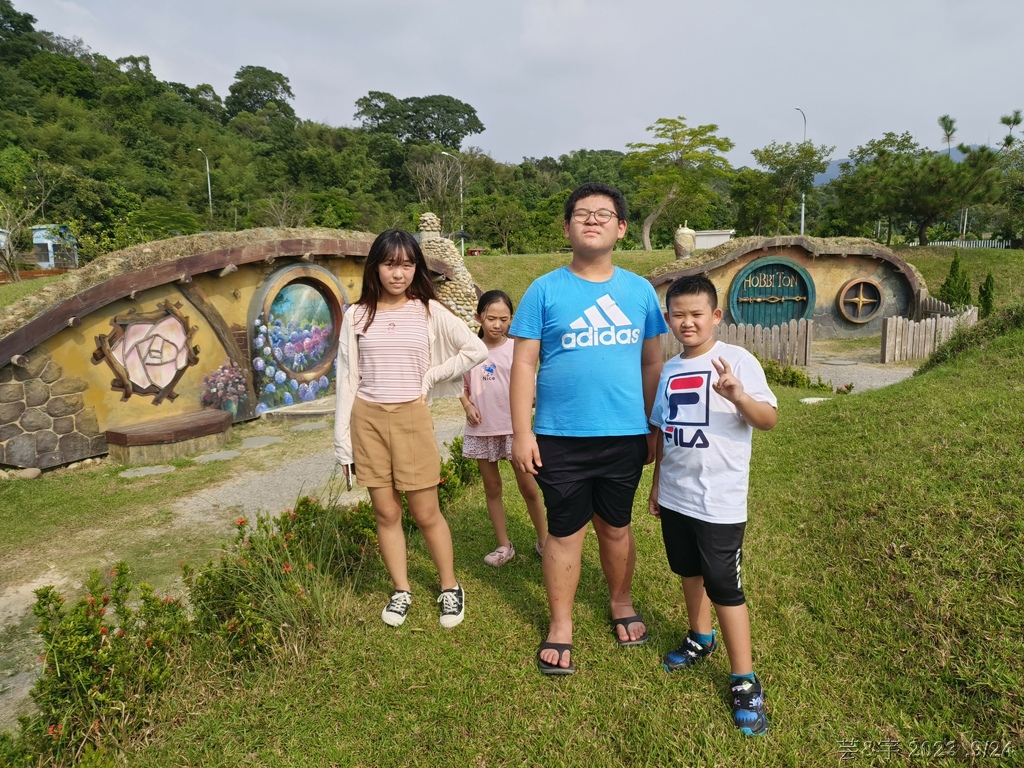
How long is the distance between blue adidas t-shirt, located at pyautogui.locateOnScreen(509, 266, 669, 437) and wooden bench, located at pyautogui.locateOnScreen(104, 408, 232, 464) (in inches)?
251

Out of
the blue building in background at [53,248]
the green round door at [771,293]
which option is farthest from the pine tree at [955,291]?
the blue building in background at [53,248]

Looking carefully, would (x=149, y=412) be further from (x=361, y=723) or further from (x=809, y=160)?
(x=809, y=160)

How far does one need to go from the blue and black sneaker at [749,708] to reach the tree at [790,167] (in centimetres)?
3096

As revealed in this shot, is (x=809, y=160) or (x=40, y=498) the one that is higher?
(x=809, y=160)

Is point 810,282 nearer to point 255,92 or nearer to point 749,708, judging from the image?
point 749,708

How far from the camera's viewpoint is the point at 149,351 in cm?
764

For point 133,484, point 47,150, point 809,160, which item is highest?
point 47,150

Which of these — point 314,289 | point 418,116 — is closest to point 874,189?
point 314,289

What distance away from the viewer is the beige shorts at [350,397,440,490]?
2.93 metres

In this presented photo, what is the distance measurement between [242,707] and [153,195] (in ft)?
133

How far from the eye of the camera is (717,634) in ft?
9.31

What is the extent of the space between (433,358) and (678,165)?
114 feet

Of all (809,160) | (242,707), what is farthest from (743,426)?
(809,160)

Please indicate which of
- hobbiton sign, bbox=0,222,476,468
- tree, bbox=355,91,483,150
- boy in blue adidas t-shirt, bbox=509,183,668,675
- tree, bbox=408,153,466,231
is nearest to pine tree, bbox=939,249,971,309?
hobbiton sign, bbox=0,222,476,468
